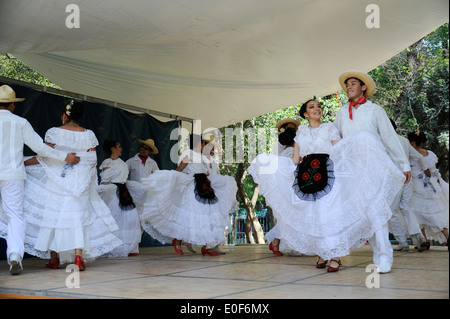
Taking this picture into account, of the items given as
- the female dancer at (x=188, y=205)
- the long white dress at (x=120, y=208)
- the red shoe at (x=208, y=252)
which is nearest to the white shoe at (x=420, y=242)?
the female dancer at (x=188, y=205)

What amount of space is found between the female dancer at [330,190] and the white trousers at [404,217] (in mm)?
2460

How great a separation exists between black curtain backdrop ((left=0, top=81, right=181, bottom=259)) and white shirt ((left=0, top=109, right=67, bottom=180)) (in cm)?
151

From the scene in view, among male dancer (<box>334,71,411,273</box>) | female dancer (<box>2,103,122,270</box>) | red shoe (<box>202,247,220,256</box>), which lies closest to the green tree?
red shoe (<box>202,247,220,256</box>)

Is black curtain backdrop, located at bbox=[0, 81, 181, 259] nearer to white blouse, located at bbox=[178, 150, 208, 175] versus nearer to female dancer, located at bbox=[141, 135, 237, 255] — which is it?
female dancer, located at bbox=[141, 135, 237, 255]

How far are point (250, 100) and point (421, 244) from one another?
3710 mm

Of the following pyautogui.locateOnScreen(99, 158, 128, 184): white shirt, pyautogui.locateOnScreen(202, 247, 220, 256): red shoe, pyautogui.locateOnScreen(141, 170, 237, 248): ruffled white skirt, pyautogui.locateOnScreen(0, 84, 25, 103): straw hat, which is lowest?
pyautogui.locateOnScreen(202, 247, 220, 256): red shoe

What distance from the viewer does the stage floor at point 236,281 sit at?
122 inches

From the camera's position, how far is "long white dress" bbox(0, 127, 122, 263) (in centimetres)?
492

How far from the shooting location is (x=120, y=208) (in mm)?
7508

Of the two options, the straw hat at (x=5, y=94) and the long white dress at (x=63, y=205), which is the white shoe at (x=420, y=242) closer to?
the long white dress at (x=63, y=205)

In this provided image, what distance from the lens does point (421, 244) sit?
6.83 meters

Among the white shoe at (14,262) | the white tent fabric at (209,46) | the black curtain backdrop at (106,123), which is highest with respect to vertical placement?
the white tent fabric at (209,46)

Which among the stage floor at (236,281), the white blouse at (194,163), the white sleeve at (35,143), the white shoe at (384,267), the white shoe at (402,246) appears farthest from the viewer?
the white blouse at (194,163)

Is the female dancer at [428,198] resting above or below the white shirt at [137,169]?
below
